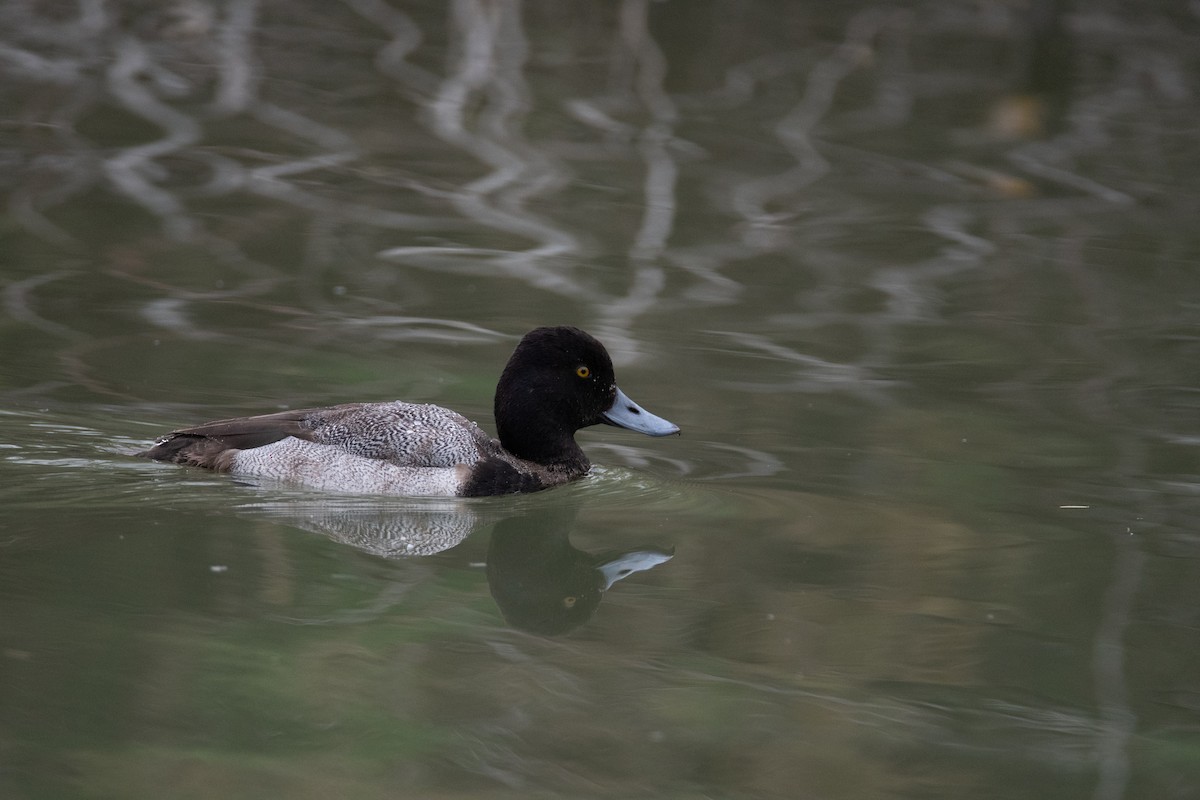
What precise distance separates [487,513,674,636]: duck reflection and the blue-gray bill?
857 millimetres

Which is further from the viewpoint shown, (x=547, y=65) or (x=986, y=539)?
(x=547, y=65)

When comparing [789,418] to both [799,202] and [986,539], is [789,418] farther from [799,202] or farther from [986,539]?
[799,202]

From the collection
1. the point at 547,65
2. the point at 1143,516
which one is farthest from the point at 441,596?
the point at 547,65

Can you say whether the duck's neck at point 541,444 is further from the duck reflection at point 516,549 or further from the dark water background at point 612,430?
the duck reflection at point 516,549

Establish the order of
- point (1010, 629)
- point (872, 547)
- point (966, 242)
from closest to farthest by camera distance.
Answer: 1. point (1010, 629)
2. point (872, 547)
3. point (966, 242)

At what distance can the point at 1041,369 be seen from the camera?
448 inches

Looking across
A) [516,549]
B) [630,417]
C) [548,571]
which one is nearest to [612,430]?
[630,417]

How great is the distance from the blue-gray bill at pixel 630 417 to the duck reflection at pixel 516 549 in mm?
739

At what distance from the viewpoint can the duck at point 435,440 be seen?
8.75 m

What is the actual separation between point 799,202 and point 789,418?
20.5ft

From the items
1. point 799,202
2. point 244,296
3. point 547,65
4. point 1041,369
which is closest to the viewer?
point 1041,369

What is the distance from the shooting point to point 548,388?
9.19m

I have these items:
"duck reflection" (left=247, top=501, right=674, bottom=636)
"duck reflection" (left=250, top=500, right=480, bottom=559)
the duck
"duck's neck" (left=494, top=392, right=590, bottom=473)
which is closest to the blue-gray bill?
the duck

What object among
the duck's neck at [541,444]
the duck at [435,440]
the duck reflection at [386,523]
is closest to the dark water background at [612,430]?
the duck reflection at [386,523]
